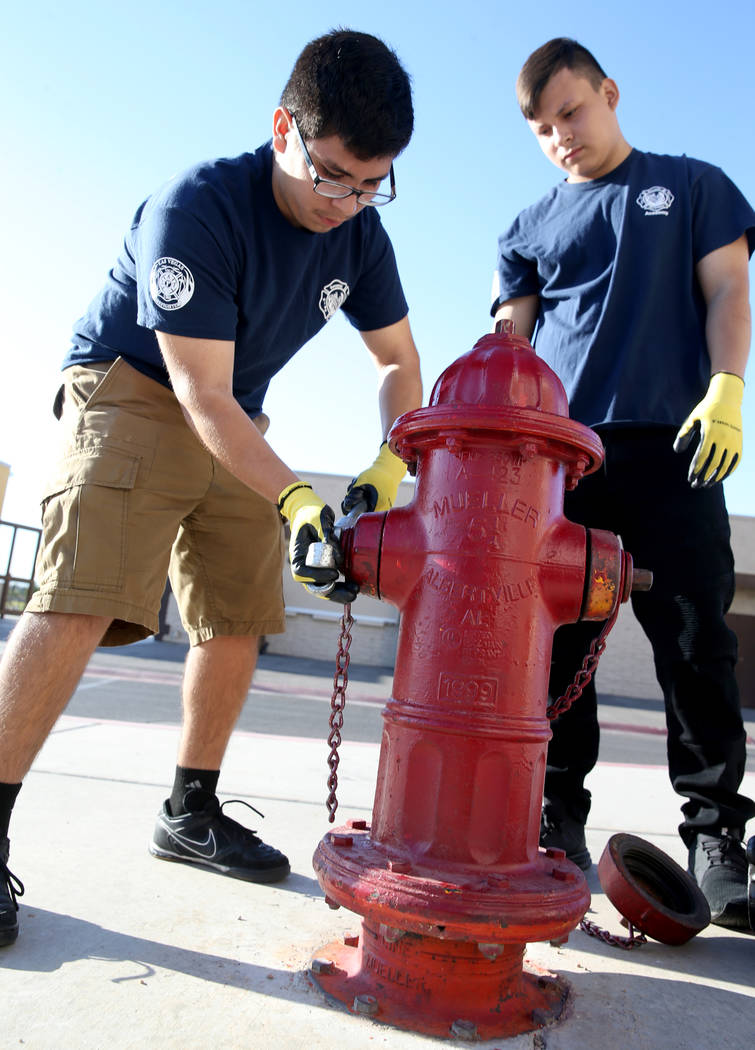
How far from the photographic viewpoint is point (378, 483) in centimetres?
208

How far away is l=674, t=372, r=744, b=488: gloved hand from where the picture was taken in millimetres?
2014

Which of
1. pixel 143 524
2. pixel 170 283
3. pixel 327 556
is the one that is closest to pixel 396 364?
pixel 170 283

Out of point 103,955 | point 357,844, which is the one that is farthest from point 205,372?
point 103,955

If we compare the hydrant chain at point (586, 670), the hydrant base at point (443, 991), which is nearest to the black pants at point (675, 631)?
the hydrant chain at point (586, 670)

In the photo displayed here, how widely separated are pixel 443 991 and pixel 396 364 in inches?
70.8

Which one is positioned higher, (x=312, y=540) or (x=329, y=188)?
(x=329, y=188)

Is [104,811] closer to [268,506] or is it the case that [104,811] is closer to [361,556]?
[268,506]

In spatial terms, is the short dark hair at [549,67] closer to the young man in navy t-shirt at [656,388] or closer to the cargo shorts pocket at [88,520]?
the young man in navy t-shirt at [656,388]

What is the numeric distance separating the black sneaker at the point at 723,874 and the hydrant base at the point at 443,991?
693 millimetres

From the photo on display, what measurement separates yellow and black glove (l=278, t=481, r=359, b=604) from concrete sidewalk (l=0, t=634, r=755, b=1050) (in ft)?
2.30

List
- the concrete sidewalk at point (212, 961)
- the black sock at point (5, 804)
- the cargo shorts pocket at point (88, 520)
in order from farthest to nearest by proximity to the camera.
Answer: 1. the cargo shorts pocket at point (88, 520)
2. the black sock at point (5, 804)
3. the concrete sidewalk at point (212, 961)

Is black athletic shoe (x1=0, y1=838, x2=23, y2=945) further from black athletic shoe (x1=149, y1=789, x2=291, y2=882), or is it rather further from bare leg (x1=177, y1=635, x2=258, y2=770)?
bare leg (x1=177, y1=635, x2=258, y2=770)

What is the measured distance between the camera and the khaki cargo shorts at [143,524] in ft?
6.17

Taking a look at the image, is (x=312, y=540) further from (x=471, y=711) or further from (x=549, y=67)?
(x=549, y=67)
